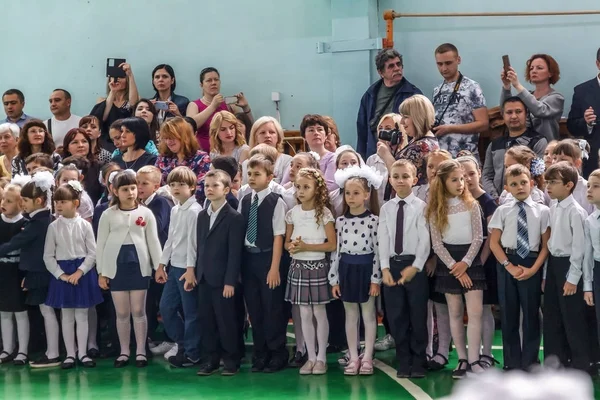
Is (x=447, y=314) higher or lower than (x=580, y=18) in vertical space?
lower

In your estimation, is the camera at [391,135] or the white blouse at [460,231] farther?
the camera at [391,135]

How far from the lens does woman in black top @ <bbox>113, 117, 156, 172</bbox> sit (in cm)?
727

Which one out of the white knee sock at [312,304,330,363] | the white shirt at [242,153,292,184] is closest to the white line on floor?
the white knee sock at [312,304,330,363]

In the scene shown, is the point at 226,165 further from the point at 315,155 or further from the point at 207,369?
the point at 207,369

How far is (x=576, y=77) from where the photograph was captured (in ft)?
26.9

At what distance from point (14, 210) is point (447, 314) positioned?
3.30 metres

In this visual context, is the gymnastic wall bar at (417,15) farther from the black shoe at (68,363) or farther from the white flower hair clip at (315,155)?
the black shoe at (68,363)

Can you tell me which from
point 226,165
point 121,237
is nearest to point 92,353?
point 121,237

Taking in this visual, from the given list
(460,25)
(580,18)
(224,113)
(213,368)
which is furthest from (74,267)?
(580,18)

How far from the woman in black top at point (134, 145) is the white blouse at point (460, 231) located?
2.65 meters

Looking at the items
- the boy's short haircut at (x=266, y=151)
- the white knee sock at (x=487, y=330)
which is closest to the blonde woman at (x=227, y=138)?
the boy's short haircut at (x=266, y=151)

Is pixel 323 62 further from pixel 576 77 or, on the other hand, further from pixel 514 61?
pixel 576 77

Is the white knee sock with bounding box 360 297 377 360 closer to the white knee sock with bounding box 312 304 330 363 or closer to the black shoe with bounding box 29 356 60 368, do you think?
the white knee sock with bounding box 312 304 330 363

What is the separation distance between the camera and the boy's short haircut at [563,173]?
546cm
